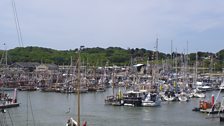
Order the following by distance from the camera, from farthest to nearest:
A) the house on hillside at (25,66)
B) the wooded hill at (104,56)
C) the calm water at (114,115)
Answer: the wooded hill at (104,56) < the house on hillside at (25,66) < the calm water at (114,115)

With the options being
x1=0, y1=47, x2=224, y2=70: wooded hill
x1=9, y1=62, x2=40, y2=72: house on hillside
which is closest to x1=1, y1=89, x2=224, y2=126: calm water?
x1=9, y1=62, x2=40, y2=72: house on hillside

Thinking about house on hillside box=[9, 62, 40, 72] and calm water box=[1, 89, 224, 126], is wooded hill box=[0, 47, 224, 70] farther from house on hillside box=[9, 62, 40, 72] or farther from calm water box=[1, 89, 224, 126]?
calm water box=[1, 89, 224, 126]

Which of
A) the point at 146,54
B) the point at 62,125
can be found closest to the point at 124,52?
the point at 146,54

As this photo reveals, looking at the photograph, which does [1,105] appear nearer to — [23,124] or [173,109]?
[23,124]

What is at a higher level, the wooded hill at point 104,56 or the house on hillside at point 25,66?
the wooded hill at point 104,56

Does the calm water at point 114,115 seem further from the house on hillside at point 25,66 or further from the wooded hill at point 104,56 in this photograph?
the wooded hill at point 104,56

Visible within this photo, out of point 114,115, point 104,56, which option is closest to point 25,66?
point 104,56

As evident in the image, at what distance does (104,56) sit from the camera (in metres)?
136

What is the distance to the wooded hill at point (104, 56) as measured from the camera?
11481cm

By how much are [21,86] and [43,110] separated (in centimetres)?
3148

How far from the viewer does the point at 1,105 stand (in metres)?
38.8

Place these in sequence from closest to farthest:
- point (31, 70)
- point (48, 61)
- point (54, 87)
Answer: point (54, 87), point (31, 70), point (48, 61)

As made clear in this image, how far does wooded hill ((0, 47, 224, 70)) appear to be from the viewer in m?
115

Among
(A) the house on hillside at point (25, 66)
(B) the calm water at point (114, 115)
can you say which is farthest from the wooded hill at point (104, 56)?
(B) the calm water at point (114, 115)
